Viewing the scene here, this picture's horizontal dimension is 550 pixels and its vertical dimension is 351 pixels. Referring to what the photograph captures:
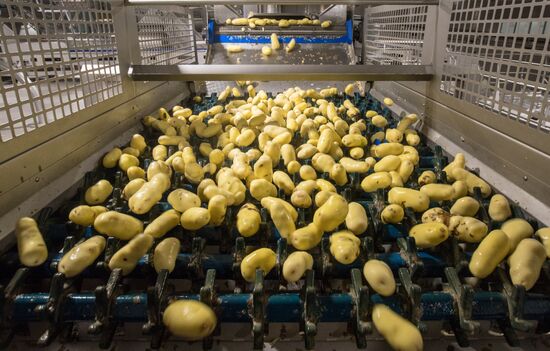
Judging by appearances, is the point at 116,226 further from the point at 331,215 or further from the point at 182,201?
the point at 331,215

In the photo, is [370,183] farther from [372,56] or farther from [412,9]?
[372,56]

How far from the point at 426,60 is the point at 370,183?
68 centimetres

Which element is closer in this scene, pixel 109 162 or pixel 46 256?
pixel 46 256

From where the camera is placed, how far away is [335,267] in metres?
0.71

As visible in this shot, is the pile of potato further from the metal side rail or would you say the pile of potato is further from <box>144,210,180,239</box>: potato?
the metal side rail

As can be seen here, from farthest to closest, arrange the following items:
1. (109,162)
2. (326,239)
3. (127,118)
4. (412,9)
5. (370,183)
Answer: (412,9), (127,118), (109,162), (370,183), (326,239)

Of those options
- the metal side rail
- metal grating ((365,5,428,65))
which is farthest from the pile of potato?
metal grating ((365,5,428,65))

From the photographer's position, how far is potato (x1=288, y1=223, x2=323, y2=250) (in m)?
0.72

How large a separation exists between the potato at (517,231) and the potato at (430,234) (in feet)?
0.36

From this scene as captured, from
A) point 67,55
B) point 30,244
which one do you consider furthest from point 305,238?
point 67,55

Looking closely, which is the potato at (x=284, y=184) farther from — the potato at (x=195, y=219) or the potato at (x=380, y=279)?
the potato at (x=380, y=279)

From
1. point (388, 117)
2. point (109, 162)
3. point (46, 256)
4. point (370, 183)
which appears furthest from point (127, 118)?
point (388, 117)

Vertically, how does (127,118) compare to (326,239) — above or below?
above

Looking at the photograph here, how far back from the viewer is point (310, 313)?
594mm
